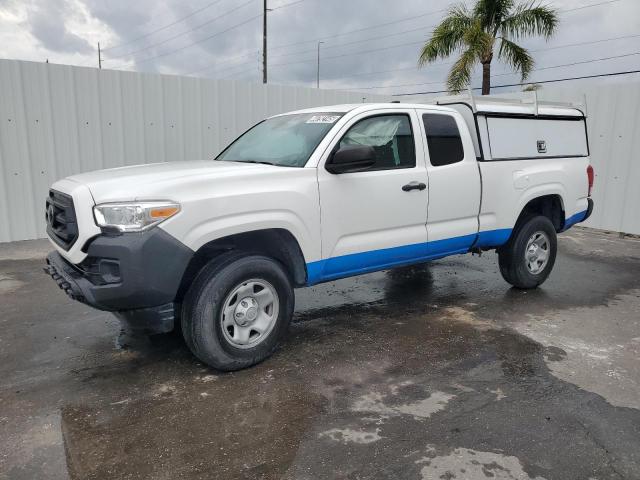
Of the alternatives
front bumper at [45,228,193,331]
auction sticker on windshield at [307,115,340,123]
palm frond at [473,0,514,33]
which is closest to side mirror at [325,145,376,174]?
auction sticker on windshield at [307,115,340,123]

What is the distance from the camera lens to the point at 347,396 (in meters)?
3.38

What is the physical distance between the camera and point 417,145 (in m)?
4.57

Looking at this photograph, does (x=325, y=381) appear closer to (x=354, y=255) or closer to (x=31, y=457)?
(x=354, y=255)

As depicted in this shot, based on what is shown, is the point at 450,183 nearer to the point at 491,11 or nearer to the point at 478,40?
the point at 478,40

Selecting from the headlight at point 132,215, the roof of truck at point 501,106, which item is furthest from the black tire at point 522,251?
the headlight at point 132,215

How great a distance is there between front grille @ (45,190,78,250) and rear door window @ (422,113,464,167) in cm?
295

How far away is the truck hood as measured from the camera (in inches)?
127

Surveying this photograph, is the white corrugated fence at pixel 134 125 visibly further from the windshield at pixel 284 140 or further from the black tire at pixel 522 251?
the black tire at pixel 522 251

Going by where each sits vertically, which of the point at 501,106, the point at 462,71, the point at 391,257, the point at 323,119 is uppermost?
the point at 462,71

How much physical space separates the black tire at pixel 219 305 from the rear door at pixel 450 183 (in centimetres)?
168

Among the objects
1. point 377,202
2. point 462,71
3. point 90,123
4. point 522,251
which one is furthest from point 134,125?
point 462,71

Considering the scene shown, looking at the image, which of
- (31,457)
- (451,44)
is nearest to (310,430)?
(31,457)

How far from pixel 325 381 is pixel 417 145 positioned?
7.27 feet

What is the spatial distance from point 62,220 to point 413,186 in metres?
2.72
